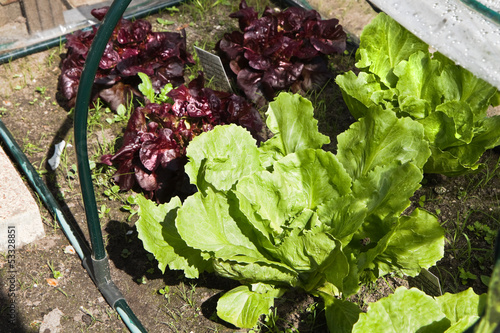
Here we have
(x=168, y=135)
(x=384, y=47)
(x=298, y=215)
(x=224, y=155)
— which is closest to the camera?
(x=298, y=215)

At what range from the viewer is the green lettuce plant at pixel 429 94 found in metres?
2.12

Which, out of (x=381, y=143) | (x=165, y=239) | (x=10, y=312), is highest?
(x=381, y=143)

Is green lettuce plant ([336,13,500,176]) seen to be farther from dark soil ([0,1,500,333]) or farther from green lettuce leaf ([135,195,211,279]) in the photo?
green lettuce leaf ([135,195,211,279])

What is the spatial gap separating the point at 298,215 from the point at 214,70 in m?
1.21

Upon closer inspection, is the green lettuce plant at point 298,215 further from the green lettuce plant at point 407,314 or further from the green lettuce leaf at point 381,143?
the green lettuce plant at point 407,314

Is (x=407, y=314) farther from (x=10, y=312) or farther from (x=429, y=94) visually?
(x=10, y=312)

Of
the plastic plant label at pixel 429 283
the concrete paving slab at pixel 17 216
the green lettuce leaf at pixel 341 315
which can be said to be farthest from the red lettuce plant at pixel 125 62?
the plastic plant label at pixel 429 283

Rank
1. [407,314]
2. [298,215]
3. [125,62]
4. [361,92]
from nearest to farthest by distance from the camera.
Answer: [407,314], [298,215], [361,92], [125,62]

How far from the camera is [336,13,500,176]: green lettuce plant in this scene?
6.96 feet

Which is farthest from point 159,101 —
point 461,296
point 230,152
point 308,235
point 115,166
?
point 461,296

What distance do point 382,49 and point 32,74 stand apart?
1.93 meters

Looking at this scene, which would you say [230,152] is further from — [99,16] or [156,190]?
[99,16]

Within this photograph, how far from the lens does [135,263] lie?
211 centimetres

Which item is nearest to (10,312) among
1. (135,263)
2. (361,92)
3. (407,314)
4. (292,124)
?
(135,263)
